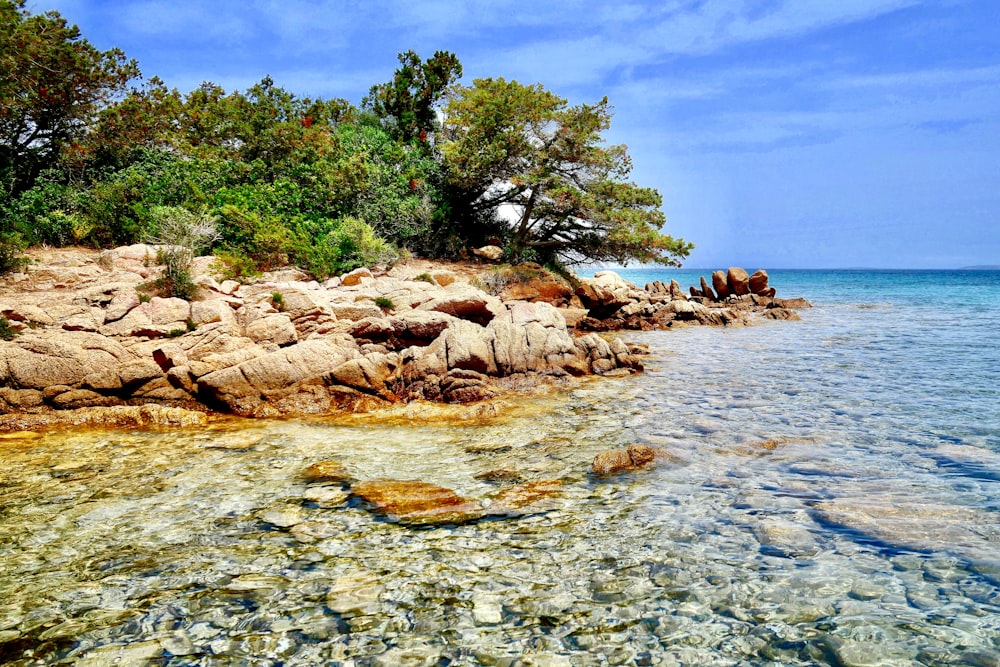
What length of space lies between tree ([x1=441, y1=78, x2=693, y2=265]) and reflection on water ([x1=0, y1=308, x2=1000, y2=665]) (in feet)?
71.3

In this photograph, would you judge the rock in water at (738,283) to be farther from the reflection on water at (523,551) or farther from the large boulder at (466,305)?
the reflection on water at (523,551)

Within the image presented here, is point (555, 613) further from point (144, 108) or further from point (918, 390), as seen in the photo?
point (144, 108)

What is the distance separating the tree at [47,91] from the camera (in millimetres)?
23422

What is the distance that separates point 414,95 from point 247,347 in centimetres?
2707

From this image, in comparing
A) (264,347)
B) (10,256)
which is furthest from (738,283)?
(10,256)

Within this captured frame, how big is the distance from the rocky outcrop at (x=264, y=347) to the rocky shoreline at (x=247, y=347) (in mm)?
34

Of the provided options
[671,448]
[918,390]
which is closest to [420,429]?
[671,448]

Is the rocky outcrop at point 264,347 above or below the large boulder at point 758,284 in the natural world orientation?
below

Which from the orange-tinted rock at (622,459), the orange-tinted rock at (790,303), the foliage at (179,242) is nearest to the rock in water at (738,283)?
the orange-tinted rock at (790,303)

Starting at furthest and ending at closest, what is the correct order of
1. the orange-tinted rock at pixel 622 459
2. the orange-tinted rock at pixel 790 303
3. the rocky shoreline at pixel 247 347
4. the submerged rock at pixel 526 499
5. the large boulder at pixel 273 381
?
the orange-tinted rock at pixel 790 303 → the large boulder at pixel 273 381 → the rocky shoreline at pixel 247 347 → the orange-tinted rock at pixel 622 459 → the submerged rock at pixel 526 499

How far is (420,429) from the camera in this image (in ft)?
36.0

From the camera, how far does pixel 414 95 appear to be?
35.9 m

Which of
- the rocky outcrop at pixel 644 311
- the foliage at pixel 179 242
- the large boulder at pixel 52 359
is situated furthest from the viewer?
the rocky outcrop at pixel 644 311

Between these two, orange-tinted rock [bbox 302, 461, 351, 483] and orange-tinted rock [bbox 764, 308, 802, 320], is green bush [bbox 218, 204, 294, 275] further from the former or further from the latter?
orange-tinted rock [bbox 764, 308, 802, 320]
